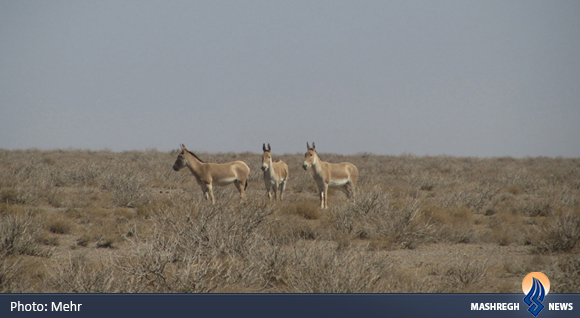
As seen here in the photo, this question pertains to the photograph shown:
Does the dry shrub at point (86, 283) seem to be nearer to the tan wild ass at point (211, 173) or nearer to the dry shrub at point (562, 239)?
the dry shrub at point (562, 239)

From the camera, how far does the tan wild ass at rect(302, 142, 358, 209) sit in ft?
43.9

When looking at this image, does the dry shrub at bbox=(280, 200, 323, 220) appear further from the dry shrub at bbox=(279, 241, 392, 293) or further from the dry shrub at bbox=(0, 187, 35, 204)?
the dry shrub at bbox=(0, 187, 35, 204)

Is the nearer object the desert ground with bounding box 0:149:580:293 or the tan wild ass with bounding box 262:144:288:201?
the desert ground with bounding box 0:149:580:293

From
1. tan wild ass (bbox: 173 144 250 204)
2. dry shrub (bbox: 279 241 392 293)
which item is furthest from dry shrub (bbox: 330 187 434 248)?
tan wild ass (bbox: 173 144 250 204)

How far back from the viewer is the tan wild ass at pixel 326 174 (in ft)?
43.9

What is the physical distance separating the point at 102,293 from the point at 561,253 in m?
7.86

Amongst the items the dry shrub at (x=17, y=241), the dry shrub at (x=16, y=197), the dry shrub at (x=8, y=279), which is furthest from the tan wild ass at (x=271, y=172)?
the dry shrub at (x=8, y=279)

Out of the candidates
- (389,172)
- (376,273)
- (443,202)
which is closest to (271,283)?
(376,273)

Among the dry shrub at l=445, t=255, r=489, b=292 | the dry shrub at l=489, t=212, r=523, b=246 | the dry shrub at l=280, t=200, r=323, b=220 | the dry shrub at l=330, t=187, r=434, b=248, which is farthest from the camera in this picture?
the dry shrub at l=280, t=200, r=323, b=220

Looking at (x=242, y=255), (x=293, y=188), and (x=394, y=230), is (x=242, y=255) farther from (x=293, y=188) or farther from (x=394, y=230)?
(x=293, y=188)

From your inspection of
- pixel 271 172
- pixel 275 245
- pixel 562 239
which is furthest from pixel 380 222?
pixel 271 172

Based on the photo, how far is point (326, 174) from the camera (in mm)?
13703

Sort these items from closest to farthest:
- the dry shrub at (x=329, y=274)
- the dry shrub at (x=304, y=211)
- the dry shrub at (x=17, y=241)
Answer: the dry shrub at (x=329, y=274) → the dry shrub at (x=17, y=241) → the dry shrub at (x=304, y=211)

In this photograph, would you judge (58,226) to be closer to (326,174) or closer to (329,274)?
(329,274)
